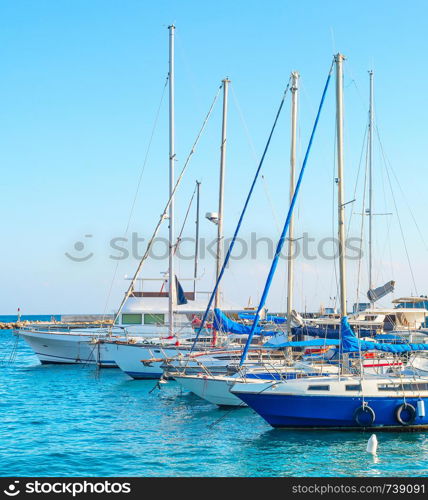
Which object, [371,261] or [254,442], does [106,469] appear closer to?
[254,442]

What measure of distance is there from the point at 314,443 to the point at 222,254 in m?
15.0

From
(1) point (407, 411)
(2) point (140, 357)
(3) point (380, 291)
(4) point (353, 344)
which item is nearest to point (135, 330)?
(2) point (140, 357)

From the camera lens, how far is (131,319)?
142 ft

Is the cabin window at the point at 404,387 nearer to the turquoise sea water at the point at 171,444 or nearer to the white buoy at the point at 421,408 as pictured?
the white buoy at the point at 421,408

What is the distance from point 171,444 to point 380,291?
22.7 metres

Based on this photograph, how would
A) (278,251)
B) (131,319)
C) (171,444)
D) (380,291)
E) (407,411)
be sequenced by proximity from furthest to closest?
(131,319) → (380,291) → (278,251) → (407,411) → (171,444)

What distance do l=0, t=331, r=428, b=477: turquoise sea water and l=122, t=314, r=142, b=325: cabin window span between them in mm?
15233

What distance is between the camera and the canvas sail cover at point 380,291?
126 ft

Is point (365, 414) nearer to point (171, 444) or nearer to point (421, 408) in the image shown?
point (421, 408)

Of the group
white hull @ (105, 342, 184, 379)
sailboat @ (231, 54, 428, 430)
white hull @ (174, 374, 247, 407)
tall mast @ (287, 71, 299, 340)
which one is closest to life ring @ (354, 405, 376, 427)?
sailboat @ (231, 54, 428, 430)

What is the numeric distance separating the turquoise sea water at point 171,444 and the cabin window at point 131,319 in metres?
15.2

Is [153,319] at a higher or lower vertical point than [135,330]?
higher
